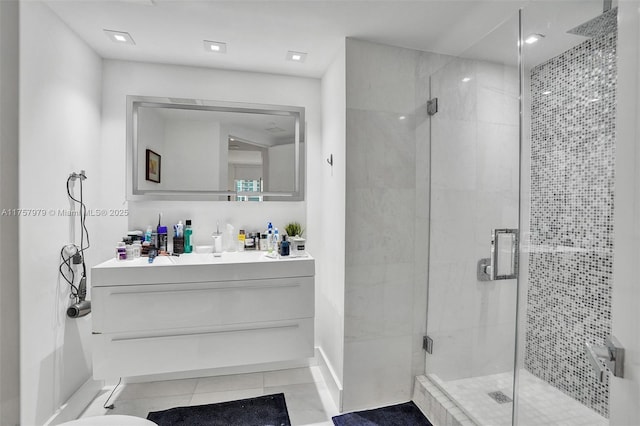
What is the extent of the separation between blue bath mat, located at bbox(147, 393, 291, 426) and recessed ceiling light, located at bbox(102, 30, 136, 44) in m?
2.19

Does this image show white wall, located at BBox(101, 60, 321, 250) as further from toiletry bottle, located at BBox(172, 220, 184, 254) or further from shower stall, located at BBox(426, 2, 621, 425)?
shower stall, located at BBox(426, 2, 621, 425)

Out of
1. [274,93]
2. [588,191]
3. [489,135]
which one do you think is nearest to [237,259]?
[274,93]

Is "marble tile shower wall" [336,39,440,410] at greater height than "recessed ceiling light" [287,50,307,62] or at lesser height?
lesser

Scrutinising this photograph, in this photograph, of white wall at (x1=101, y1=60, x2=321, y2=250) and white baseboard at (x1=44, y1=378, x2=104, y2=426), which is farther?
white wall at (x1=101, y1=60, x2=321, y2=250)

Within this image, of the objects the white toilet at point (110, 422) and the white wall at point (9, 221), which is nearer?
the white toilet at point (110, 422)

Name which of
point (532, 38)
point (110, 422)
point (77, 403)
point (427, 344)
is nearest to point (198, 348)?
point (110, 422)

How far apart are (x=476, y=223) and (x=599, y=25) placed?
90 cm

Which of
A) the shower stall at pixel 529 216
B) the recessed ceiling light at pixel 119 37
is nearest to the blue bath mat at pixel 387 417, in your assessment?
the shower stall at pixel 529 216

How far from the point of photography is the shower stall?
1.11 metres

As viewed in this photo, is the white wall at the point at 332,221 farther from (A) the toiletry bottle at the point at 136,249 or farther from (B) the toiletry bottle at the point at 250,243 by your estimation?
(A) the toiletry bottle at the point at 136,249

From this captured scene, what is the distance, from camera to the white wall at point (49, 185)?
1.43 metres

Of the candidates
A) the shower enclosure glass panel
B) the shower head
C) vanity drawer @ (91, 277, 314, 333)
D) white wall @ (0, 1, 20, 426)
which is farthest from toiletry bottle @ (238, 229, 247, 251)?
the shower head

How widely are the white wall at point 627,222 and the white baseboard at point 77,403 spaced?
2449 mm

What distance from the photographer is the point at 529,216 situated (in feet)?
4.41
